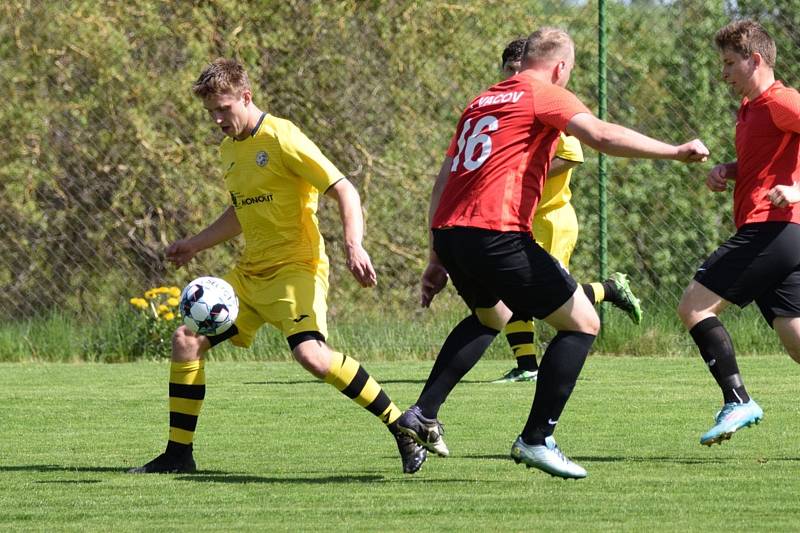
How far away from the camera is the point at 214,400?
8609 mm

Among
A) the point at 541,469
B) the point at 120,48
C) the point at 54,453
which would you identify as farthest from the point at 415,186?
the point at 541,469

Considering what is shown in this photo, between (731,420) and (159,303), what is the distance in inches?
268

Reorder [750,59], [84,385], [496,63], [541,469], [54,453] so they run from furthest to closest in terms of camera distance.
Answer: [496,63], [84,385], [54,453], [750,59], [541,469]

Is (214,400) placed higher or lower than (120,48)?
lower

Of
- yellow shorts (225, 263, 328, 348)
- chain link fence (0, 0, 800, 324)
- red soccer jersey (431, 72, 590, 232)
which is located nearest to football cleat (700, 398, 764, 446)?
red soccer jersey (431, 72, 590, 232)

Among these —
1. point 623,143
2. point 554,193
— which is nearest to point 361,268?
point 623,143

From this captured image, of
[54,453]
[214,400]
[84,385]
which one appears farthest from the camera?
[84,385]

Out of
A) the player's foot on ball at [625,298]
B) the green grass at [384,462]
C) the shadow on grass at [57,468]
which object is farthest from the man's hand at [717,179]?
the player's foot on ball at [625,298]

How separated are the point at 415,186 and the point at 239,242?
1.56m

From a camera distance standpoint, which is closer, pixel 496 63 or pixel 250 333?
pixel 250 333

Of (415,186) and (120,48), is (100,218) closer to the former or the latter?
(120,48)

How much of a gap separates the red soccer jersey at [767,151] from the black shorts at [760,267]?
61mm

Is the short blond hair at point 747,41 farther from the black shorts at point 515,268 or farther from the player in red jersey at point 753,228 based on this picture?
the black shorts at point 515,268

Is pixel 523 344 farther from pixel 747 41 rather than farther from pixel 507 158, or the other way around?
pixel 507 158
